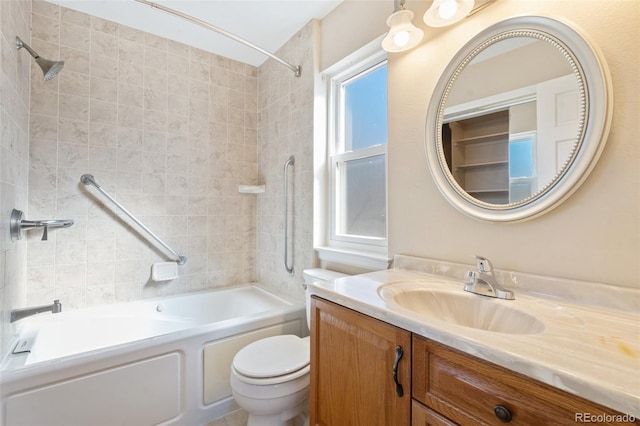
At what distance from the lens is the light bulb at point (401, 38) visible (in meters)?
1.22

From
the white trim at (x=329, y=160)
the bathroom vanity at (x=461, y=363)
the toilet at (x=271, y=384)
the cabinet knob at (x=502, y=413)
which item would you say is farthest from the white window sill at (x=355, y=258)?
the cabinet knob at (x=502, y=413)

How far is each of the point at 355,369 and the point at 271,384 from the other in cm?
55

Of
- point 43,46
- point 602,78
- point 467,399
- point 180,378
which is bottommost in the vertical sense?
point 180,378

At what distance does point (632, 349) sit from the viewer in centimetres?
59

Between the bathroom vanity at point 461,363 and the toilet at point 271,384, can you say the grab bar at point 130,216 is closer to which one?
the toilet at point 271,384

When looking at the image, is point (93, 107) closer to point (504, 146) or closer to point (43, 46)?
point (43, 46)

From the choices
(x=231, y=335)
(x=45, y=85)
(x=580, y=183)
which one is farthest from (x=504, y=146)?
(x=45, y=85)

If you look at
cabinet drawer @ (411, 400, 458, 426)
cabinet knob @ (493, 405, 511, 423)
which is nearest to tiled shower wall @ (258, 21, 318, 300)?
cabinet drawer @ (411, 400, 458, 426)

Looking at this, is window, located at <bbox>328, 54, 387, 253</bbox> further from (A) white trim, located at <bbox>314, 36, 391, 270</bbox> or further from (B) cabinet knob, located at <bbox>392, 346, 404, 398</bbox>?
(B) cabinet knob, located at <bbox>392, 346, 404, 398</bbox>

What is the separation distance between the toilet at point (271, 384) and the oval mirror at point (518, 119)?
1.08 meters

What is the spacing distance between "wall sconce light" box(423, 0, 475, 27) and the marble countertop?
1.08 m

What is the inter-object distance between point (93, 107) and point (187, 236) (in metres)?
1.16

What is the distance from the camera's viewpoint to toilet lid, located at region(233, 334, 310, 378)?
130 centimetres

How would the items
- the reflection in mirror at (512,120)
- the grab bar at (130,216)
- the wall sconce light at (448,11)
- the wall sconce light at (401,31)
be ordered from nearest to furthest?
the reflection in mirror at (512,120) → the wall sconce light at (448,11) → the wall sconce light at (401,31) → the grab bar at (130,216)
